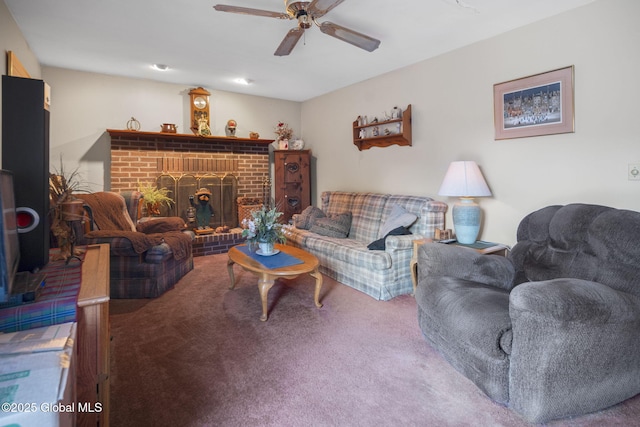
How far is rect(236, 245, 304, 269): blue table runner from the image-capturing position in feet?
8.86

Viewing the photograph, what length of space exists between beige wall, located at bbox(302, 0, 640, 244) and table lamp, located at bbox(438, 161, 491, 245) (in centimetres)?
31

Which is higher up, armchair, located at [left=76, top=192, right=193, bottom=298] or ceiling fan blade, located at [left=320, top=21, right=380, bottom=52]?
ceiling fan blade, located at [left=320, top=21, right=380, bottom=52]

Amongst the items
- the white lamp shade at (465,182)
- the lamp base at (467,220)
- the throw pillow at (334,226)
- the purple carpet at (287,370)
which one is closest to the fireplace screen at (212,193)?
the throw pillow at (334,226)

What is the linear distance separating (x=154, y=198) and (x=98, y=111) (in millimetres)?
1310

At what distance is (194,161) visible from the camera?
4859 millimetres

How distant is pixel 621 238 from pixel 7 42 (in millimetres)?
4450

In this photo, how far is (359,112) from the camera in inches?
181

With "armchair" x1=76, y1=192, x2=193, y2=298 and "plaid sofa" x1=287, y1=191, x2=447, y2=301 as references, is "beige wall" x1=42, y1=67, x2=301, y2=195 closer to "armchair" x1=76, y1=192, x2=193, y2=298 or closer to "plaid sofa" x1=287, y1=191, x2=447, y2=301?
"armchair" x1=76, y1=192, x2=193, y2=298

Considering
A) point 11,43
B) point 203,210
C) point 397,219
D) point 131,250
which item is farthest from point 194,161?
point 397,219

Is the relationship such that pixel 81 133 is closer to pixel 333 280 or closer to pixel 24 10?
pixel 24 10

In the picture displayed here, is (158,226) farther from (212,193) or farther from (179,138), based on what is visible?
(179,138)

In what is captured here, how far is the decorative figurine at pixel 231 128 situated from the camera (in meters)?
5.08

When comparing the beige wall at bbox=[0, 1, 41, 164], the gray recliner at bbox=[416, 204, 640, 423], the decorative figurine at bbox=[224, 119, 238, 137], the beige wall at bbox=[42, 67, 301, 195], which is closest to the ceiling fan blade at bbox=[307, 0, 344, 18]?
the gray recliner at bbox=[416, 204, 640, 423]

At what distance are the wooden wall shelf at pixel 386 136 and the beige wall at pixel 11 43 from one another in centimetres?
353
